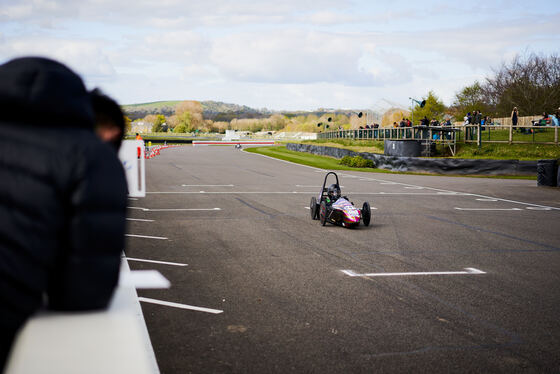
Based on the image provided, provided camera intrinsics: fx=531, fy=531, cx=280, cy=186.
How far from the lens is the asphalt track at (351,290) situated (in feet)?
15.5

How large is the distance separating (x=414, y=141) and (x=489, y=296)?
90.2ft

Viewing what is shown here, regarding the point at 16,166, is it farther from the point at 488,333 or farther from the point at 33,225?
the point at 488,333

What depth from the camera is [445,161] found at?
2909 cm

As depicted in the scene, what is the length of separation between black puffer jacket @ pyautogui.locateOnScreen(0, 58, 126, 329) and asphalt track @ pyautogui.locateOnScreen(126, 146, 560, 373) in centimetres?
265

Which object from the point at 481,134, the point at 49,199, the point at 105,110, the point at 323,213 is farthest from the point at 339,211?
the point at 481,134

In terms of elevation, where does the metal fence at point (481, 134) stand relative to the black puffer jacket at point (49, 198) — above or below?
above

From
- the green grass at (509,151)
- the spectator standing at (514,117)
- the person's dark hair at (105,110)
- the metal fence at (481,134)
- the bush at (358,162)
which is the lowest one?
the bush at (358,162)

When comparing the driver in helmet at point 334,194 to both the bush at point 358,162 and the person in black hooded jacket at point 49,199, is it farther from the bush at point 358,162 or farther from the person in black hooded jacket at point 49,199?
the bush at point 358,162

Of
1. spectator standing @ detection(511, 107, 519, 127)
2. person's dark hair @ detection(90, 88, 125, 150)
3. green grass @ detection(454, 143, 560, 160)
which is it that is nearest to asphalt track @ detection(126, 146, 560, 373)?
person's dark hair @ detection(90, 88, 125, 150)

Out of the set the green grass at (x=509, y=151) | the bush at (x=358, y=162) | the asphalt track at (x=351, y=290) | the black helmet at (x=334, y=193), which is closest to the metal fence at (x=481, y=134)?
the green grass at (x=509, y=151)

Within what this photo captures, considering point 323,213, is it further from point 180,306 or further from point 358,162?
point 358,162

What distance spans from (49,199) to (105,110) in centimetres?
71

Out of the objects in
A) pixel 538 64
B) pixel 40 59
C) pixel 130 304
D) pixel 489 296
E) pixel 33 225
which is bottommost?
pixel 489 296

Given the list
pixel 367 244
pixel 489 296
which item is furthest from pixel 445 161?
pixel 489 296
